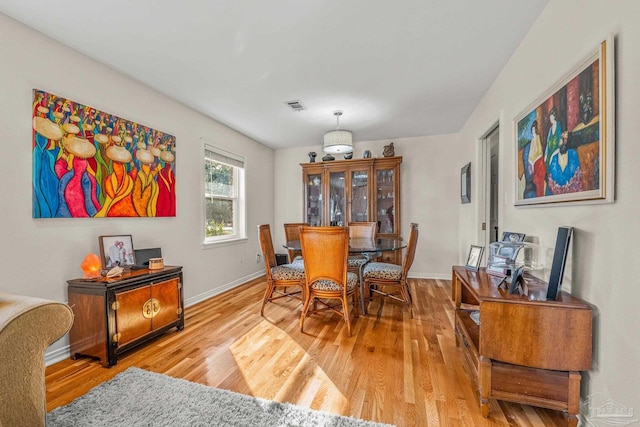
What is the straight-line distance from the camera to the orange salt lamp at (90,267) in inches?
83.4

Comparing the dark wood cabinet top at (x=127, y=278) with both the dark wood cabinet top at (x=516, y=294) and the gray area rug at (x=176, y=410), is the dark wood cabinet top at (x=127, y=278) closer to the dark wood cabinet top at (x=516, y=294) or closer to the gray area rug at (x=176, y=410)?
the gray area rug at (x=176, y=410)

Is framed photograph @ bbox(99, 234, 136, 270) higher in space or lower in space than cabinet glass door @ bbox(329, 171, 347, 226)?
lower

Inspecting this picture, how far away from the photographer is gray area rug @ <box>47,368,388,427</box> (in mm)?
1453

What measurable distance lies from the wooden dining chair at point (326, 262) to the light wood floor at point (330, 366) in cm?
33

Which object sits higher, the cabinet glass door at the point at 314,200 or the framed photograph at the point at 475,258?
the cabinet glass door at the point at 314,200

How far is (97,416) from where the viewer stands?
1.50 metres

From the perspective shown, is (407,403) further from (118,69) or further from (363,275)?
(118,69)

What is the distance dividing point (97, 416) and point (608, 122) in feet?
9.32

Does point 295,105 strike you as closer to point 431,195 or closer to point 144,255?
point 144,255

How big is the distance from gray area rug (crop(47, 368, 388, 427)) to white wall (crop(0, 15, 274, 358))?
2.82 feet

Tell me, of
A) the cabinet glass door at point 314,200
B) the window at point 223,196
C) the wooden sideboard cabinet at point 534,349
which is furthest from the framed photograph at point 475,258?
the window at point 223,196

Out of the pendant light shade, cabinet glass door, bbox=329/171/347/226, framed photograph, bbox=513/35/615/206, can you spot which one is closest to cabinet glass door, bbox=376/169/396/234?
cabinet glass door, bbox=329/171/347/226

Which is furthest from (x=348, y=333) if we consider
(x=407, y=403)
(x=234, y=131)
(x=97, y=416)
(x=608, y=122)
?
(x=234, y=131)

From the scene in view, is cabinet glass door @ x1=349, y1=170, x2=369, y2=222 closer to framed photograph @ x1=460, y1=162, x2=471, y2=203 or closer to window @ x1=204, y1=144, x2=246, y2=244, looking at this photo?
framed photograph @ x1=460, y1=162, x2=471, y2=203
